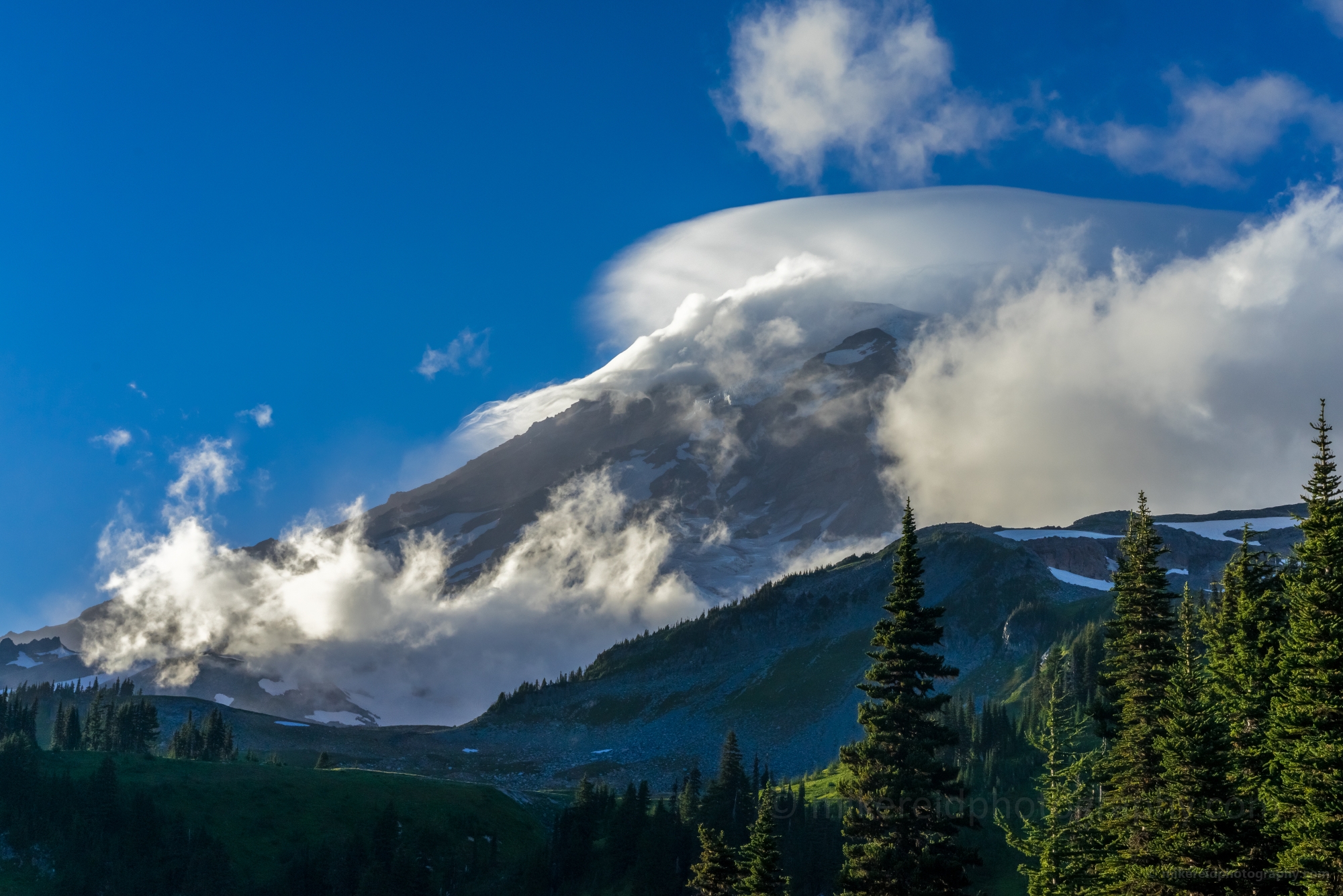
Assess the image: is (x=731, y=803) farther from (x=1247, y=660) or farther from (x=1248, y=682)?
(x=1248, y=682)

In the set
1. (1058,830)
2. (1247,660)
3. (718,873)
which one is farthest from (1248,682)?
(718,873)

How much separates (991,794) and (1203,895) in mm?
156297

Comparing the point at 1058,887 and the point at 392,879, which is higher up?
the point at 1058,887

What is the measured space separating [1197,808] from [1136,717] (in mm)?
14074

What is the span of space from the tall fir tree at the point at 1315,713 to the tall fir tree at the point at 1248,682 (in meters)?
1.06

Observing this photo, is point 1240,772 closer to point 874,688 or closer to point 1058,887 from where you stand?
point 1058,887

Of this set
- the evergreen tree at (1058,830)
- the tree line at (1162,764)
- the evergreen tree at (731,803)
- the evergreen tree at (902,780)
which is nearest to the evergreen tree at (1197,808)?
the tree line at (1162,764)

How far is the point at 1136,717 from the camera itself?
5975 centimetres

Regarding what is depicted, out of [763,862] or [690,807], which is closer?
[763,862]

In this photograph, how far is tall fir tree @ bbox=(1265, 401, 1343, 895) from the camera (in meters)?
42.3

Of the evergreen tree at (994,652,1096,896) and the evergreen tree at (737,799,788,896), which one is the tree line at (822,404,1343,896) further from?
the evergreen tree at (737,799,788,896)

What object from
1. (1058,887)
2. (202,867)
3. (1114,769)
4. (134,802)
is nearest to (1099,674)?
(1114,769)

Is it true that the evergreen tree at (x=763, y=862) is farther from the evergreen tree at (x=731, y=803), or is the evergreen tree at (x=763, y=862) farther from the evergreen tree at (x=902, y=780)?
the evergreen tree at (x=731, y=803)

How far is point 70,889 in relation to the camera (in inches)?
6368
